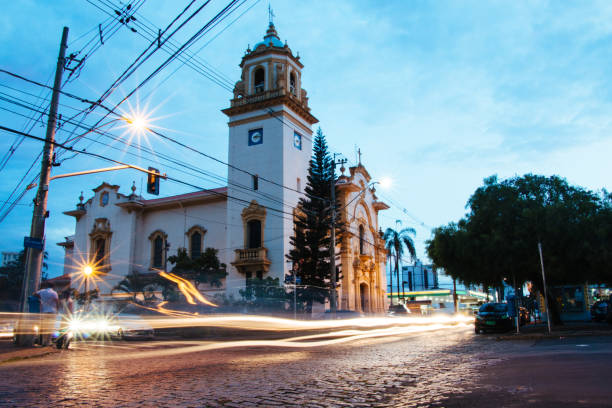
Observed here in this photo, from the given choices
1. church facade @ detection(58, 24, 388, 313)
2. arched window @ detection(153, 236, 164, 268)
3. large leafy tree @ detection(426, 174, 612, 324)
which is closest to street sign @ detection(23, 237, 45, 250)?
large leafy tree @ detection(426, 174, 612, 324)

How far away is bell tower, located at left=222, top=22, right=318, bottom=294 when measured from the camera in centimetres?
3566

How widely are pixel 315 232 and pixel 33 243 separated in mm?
23013

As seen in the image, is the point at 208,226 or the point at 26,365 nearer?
the point at 26,365

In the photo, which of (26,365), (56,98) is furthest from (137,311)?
(26,365)

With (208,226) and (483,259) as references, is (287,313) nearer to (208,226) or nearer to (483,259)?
(483,259)

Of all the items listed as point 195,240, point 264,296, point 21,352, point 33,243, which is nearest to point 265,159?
point 195,240

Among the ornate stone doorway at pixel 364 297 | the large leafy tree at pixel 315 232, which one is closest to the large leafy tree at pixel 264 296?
the large leafy tree at pixel 315 232

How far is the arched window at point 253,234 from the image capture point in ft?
120

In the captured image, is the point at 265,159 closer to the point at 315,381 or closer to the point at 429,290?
the point at 315,381

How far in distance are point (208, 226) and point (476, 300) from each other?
63.9m

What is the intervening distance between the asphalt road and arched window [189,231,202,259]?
28293 millimetres

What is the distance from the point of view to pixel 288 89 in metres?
37.9

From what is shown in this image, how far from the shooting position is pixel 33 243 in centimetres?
1382

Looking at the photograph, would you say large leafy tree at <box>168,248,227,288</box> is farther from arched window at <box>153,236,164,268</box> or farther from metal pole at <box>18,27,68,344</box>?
metal pole at <box>18,27,68,344</box>
